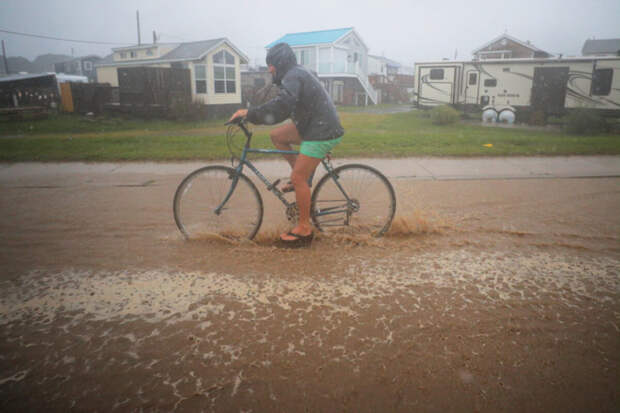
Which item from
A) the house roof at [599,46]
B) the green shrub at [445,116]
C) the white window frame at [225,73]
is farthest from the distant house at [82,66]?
the house roof at [599,46]

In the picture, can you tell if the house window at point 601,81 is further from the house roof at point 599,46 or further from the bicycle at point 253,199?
the house roof at point 599,46

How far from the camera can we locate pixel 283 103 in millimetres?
3908

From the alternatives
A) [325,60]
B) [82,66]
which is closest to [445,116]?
[325,60]

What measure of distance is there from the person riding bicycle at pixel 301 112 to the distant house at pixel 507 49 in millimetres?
42019

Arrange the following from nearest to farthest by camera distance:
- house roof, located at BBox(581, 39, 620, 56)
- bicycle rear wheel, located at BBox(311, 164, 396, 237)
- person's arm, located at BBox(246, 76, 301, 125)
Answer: person's arm, located at BBox(246, 76, 301, 125) → bicycle rear wheel, located at BBox(311, 164, 396, 237) → house roof, located at BBox(581, 39, 620, 56)

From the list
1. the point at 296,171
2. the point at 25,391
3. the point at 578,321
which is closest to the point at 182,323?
the point at 25,391

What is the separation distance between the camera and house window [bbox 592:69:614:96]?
779 inches

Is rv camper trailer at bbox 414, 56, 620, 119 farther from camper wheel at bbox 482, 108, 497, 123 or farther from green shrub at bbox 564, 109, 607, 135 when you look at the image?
green shrub at bbox 564, 109, 607, 135

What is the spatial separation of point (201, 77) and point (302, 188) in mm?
23590

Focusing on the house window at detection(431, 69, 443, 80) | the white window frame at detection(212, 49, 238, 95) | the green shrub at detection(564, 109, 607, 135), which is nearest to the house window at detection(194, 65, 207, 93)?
the white window frame at detection(212, 49, 238, 95)

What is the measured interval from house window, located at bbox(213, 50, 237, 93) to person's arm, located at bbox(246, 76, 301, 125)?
2368 centimetres

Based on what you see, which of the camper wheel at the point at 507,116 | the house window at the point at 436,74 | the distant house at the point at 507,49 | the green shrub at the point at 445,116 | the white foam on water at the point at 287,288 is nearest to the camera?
the white foam on water at the point at 287,288

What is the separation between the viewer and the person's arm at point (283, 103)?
391 centimetres

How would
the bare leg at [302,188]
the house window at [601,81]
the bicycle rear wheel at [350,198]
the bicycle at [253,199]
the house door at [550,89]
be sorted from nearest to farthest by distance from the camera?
the bare leg at [302,188]
the bicycle at [253,199]
the bicycle rear wheel at [350,198]
the house window at [601,81]
the house door at [550,89]
